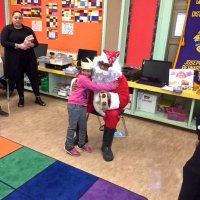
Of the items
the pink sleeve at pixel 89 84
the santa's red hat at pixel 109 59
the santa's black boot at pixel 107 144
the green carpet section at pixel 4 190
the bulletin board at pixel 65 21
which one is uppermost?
the bulletin board at pixel 65 21

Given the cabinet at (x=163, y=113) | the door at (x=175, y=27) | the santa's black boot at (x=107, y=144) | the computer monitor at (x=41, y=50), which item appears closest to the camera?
the santa's black boot at (x=107, y=144)

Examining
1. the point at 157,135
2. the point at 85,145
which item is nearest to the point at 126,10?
the point at 157,135

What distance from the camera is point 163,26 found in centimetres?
302

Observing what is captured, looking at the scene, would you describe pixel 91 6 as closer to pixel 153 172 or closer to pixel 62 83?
pixel 62 83

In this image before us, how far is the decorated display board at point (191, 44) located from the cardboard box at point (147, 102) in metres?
0.49

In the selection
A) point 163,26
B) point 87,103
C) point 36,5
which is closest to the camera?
point 87,103

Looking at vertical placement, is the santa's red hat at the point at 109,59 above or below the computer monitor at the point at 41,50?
above

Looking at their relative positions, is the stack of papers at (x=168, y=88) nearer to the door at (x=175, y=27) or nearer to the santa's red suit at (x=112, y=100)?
the door at (x=175, y=27)

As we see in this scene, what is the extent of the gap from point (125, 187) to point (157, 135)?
3.51 feet

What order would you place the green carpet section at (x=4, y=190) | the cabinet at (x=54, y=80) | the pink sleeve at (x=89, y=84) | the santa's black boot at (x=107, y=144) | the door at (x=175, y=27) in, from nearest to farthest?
the green carpet section at (x=4, y=190) → the pink sleeve at (x=89, y=84) → the santa's black boot at (x=107, y=144) → the door at (x=175, y=27) → the cabinet at (x=54, y=80)

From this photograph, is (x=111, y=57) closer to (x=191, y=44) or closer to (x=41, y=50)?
(x=191, y=44)

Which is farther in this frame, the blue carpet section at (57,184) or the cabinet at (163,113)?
the cabinet at (163,113)

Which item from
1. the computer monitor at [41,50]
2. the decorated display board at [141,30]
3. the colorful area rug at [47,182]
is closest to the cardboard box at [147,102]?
the decorated display board at [141,30]

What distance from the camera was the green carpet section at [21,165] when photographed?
1884 millimetres
